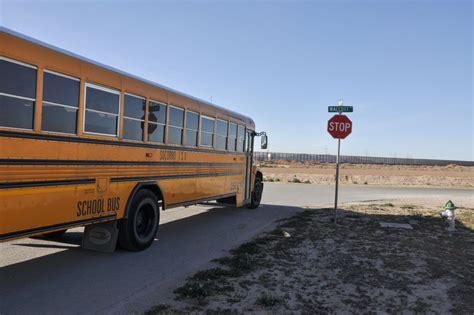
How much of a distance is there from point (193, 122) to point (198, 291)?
4.59 meters

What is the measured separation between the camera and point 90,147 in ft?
18.8

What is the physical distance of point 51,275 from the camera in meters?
5.50

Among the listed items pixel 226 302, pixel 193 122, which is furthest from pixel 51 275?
pixel 193 122

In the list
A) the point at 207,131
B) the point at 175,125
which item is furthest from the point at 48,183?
the point at 207,131

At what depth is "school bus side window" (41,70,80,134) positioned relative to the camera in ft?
16.2

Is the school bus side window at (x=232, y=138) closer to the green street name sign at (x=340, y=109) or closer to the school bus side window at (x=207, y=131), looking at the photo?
the school bus side window at (x=207, y=131)

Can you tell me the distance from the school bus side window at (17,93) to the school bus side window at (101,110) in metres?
0.96

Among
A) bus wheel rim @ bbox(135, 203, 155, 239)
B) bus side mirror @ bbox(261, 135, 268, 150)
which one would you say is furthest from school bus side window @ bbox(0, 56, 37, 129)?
bus side mirror @ bbox(261, 135, 268, 150)

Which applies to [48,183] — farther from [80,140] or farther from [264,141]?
[264,141]

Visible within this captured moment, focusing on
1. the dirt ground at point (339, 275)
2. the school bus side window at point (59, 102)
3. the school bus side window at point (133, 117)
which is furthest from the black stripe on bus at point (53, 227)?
the dirt ground at point (339, 275)

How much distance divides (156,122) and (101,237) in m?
2.18

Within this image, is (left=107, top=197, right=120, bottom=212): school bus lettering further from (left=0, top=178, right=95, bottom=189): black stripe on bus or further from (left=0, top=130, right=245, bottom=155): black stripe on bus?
(left=0, top=130, right=245, bottom=155): black stripe on bus

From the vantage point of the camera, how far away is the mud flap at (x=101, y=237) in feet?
21.4

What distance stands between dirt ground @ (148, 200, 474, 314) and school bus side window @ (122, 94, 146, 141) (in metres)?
2.48
